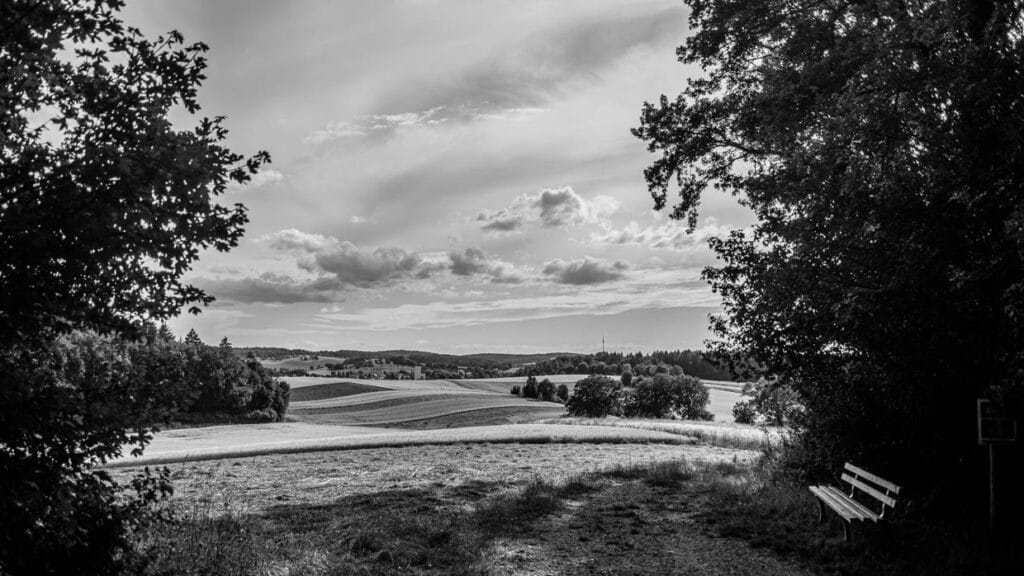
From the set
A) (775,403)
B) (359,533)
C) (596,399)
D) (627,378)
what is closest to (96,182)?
(359,533)

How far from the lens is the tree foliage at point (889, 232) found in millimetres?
8078

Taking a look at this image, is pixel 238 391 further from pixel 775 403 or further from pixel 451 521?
pixel 451 521

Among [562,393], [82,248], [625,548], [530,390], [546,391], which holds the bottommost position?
[562,393]

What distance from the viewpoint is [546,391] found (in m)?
104

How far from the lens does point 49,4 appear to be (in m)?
6.18

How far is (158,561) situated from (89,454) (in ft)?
7.99

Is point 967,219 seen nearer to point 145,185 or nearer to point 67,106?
point 145,185

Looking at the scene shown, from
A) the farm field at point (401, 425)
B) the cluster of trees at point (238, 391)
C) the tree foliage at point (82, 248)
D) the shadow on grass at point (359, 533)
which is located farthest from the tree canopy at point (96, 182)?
the cluster of trees at point (238, 391)

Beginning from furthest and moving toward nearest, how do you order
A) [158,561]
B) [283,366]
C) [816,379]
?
[283,366] → [816,379] → [158,561]

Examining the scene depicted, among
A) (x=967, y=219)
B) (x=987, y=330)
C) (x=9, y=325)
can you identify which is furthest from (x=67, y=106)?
(x=987, y=330)

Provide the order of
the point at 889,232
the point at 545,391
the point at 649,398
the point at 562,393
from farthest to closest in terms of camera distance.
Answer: the point at 562,393, the point at 545,391, the point at 649,398, the point at 889,232

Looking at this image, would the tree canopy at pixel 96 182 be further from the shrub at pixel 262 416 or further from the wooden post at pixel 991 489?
the shrub at pixel 262 416

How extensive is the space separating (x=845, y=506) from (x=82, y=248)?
10.5 m

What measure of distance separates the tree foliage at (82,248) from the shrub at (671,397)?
8165 cm
